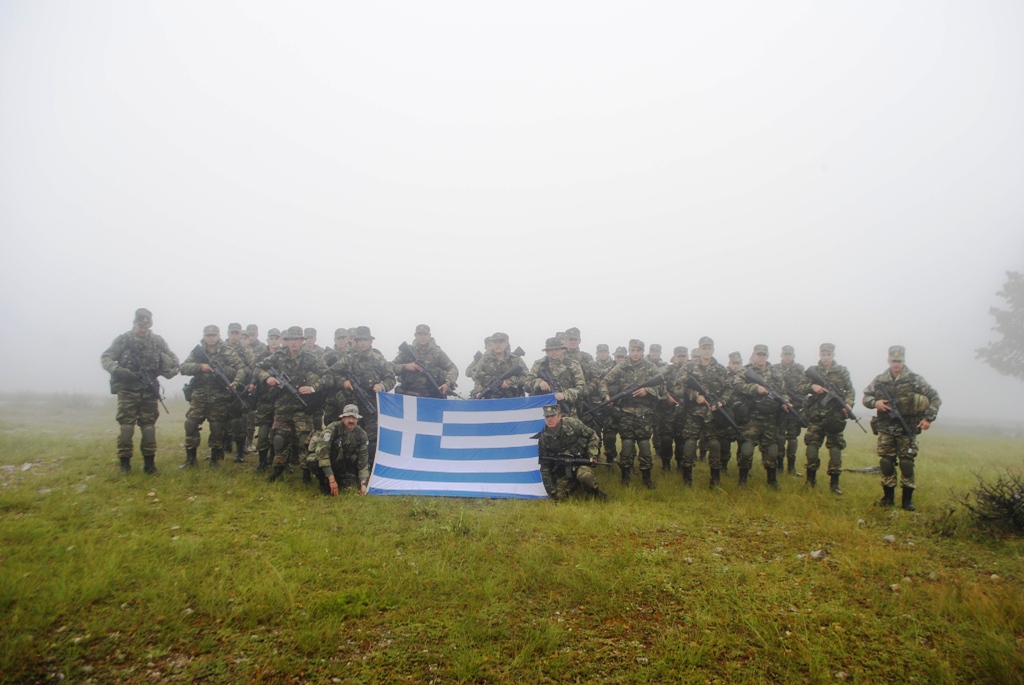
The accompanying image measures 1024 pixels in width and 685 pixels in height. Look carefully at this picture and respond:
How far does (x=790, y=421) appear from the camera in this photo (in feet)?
35.1

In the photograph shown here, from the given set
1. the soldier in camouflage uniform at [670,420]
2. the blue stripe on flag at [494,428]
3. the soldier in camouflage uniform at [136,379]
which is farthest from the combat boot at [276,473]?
the soldier in camouflage uniform at [670,420]

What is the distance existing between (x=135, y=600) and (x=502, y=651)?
343cm

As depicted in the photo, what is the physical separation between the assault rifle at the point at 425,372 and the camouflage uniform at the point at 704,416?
494 centimetres

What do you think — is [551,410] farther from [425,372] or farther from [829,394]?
[829,394]

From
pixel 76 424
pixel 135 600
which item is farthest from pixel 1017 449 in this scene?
pixel 76 424

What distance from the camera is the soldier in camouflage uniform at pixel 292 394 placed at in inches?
356

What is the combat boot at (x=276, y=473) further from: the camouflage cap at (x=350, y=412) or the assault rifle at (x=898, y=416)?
the assault rifle at (x=898, y=416)

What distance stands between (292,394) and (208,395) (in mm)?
1840

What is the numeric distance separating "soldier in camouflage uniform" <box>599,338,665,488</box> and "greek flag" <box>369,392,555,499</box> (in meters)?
1.66

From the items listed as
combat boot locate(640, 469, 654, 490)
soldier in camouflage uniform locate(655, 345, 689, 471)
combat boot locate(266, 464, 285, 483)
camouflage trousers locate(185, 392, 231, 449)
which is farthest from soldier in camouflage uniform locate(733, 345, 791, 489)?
camouflage trousers locate(185, 392, 231, 449)

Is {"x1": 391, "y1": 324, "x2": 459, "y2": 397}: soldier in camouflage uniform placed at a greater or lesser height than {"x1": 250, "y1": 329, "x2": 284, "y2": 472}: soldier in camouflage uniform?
greater

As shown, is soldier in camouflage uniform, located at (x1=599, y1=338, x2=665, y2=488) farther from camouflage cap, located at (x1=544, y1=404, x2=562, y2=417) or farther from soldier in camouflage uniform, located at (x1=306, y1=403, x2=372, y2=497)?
soldier in camouflage uniform, located at (x1=306, y1=403, x2=372, y2=497)

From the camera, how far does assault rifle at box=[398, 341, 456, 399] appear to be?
1045 centimetres

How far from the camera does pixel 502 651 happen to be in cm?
392
